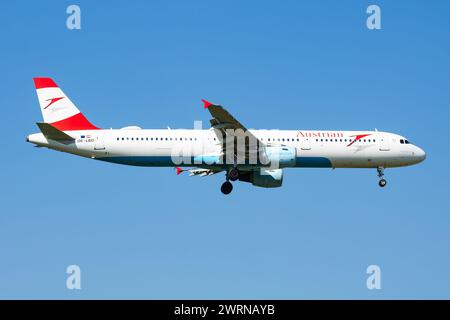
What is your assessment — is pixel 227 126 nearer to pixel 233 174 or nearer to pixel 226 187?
pixel 233 174

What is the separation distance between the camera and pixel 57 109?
51594 mm

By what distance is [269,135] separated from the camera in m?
51.3

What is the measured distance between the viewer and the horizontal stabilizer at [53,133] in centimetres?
4759

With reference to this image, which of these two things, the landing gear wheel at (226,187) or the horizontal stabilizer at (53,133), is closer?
the horizontal stabilizer at (53,133)

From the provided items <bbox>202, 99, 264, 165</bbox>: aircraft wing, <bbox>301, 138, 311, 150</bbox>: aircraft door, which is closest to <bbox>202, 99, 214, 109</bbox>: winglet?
<bbox>202, 99, 264, 165</bbox>: aircraft wing

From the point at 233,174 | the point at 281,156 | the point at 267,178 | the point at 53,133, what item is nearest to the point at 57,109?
the point at 53,133

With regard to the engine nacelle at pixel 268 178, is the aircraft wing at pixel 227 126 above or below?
above

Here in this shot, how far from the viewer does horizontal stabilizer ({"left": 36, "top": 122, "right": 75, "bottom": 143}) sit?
1874 inches

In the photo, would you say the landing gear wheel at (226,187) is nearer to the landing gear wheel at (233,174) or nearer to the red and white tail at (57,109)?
the landing gear wheel at (233,174)

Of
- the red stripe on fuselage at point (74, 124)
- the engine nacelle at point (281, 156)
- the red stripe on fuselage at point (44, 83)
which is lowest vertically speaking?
the engine nacelle at point (281, 156)

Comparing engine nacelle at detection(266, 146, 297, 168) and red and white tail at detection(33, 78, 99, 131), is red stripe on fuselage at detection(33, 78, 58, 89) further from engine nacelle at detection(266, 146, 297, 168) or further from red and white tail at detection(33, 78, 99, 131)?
engine nacelle at detection(266, 146, 297, 168)

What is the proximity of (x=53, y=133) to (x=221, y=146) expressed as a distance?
995cm

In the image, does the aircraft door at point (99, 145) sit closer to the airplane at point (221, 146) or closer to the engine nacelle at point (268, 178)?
the airplane at point (221, 146)

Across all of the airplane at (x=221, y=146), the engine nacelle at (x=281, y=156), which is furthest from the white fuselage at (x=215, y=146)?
the engine nacelle at (x=281, y=156)
